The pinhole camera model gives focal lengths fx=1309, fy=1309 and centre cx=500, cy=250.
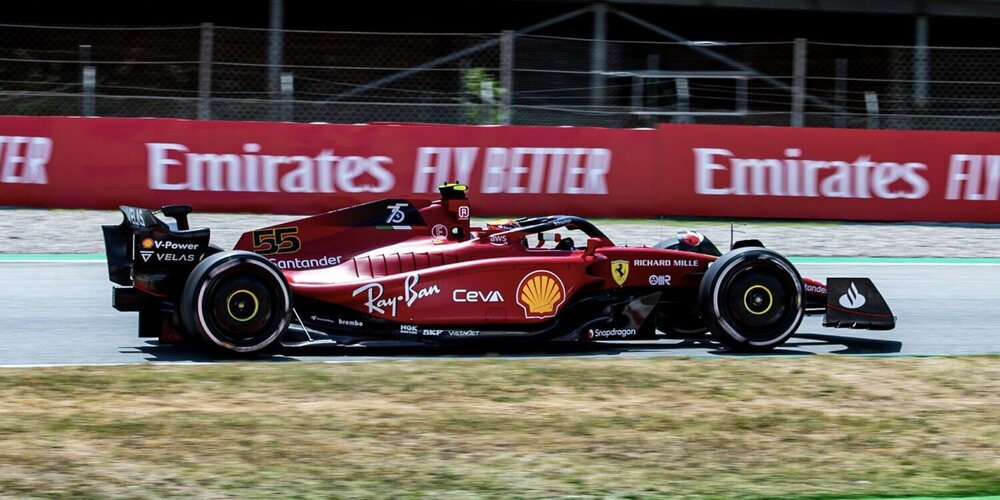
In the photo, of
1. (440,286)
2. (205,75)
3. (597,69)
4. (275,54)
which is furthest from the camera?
(275,54)

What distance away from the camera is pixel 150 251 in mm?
7254

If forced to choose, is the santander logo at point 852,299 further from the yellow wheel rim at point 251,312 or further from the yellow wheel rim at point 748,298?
the yellow wheel rim at point 251,312

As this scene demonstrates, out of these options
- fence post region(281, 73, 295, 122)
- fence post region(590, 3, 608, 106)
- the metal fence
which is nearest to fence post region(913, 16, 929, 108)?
the metal fence

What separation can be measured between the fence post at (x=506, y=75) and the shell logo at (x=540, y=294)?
7.80 metres

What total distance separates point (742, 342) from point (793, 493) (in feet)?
10.0

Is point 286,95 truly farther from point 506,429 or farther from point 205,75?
point 506,429

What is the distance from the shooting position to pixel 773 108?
23875 mm

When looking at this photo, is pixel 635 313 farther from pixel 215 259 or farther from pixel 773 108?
pixel 773 108

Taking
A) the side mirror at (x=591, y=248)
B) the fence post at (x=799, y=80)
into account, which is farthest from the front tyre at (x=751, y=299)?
the fence post at (x=799, y=80)

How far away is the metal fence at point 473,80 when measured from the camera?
1592cm

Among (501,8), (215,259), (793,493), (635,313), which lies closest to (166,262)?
(215,259)

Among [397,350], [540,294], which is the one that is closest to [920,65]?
[540,294]

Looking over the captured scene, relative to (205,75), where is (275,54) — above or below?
above

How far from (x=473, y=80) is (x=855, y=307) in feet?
36.7
